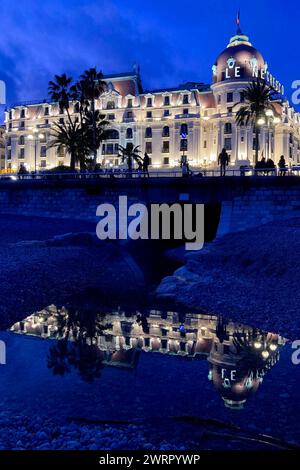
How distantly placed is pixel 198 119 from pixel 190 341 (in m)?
81.3

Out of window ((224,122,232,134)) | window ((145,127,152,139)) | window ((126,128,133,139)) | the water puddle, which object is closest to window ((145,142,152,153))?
window ((145,127,152,139))

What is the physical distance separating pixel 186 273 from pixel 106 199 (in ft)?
67.7

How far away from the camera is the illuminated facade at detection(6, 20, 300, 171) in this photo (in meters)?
90.1

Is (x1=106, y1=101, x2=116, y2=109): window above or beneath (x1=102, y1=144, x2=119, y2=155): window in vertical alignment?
above

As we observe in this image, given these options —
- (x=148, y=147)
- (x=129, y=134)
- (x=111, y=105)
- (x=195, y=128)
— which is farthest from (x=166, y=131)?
(x=111, y=105)

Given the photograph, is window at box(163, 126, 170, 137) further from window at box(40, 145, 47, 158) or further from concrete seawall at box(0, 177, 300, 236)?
concrete seawall at box(0, 177, 300, 236)

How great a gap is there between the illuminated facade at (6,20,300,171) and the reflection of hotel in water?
73.5m

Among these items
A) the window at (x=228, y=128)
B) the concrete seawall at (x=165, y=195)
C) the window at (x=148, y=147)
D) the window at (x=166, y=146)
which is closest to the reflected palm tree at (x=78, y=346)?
the concrete seawall at (x=165, y=195)

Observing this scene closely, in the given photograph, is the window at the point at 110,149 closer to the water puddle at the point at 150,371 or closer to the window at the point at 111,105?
the window at the point at 111,105

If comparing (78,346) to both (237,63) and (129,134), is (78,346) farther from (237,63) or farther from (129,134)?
(237,63)

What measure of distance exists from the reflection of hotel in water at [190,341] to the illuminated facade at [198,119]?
73460 mm

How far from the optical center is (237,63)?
91375 mm

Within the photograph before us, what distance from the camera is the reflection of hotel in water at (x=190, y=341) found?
12.2 m
